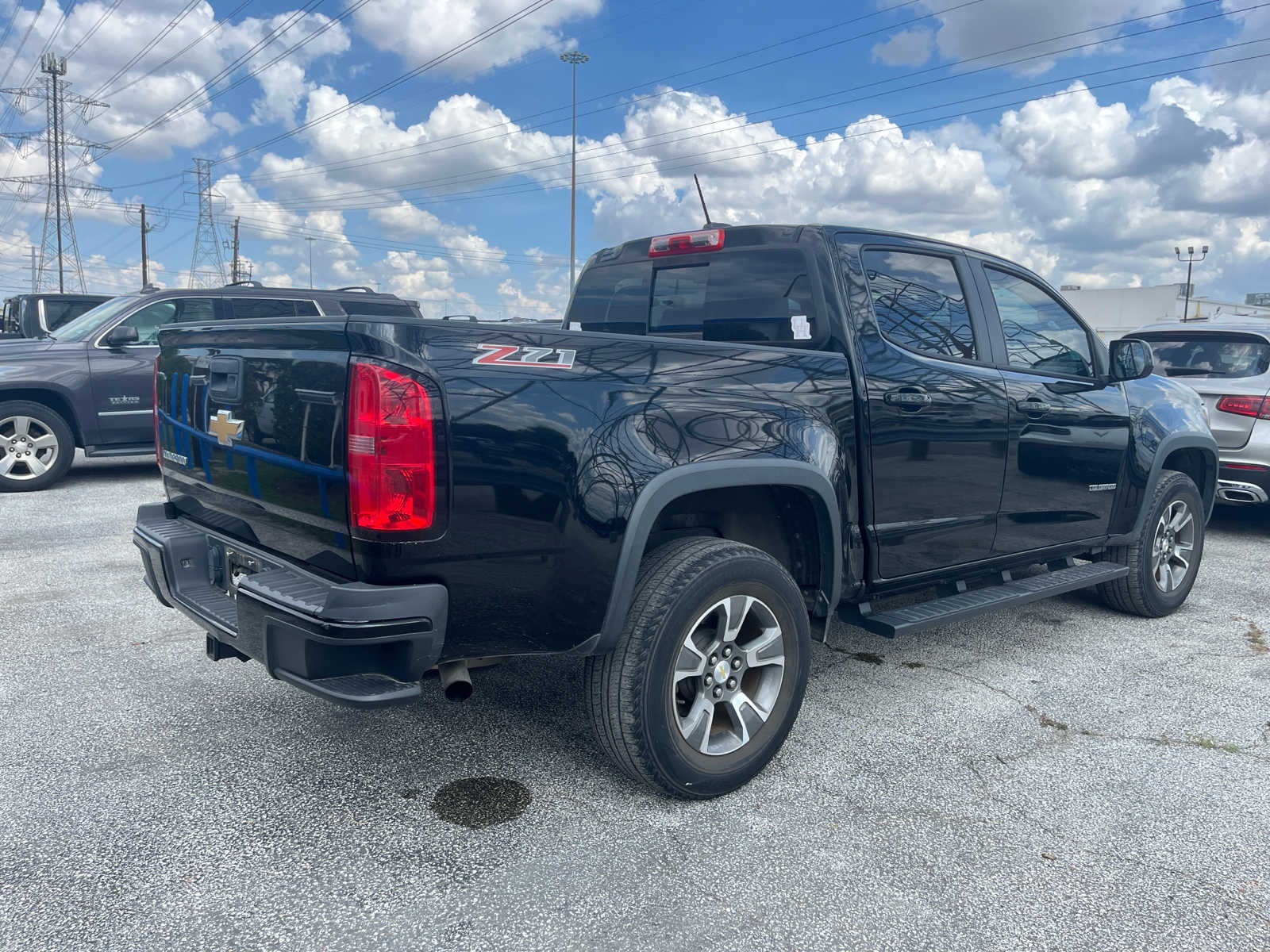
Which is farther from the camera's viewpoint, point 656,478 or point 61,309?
point 61,309

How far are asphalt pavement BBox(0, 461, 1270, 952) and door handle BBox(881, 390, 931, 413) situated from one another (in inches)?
47.6

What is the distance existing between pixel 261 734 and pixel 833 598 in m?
2.11

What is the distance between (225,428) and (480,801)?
1.41 m

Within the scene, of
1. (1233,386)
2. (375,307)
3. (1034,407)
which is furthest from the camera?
(375,307)

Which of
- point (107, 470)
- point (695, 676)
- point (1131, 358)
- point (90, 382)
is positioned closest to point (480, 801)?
point (695, 676)

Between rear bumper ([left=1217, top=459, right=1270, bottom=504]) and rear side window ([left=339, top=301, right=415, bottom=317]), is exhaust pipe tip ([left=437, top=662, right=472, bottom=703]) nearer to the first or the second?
rear bumper ([left=1217, top=459, right=1270, bottom=504])

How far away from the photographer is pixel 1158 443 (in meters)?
4.93

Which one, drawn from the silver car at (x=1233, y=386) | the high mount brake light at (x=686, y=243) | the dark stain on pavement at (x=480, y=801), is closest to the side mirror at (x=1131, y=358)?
the high mount brake light at (x=686, y=243)

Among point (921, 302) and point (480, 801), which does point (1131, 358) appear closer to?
point (921, 302)

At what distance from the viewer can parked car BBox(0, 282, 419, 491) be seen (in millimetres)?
8320

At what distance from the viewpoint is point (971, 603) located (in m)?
3.91

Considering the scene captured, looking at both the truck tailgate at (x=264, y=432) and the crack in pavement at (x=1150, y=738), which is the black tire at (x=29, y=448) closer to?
the truck tailgate at (x=264, y=432)

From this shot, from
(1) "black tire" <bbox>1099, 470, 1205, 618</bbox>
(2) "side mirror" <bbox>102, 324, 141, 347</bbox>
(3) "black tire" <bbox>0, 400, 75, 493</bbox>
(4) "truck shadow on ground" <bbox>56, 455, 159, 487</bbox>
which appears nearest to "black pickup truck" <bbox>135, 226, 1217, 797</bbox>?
(1) "black tire" <bbox>1099, 470, 1205, 618</bbox>

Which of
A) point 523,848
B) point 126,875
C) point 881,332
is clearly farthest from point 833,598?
point 126,875
